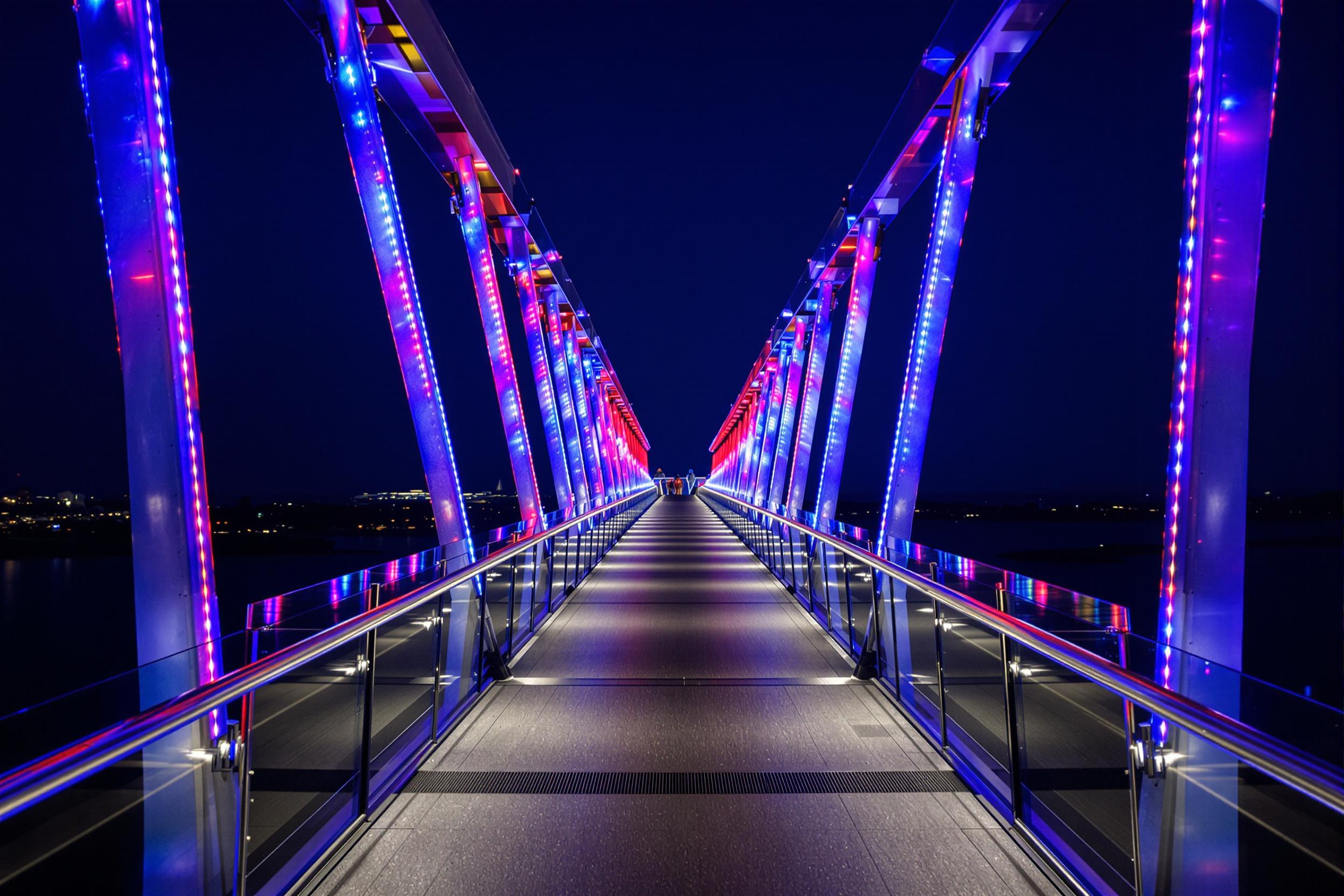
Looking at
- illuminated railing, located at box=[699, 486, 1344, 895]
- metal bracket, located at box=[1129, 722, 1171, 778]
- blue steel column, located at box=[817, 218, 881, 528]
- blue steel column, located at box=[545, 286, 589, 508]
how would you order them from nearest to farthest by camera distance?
illuminated railing, located at box=[699, 486, 1344, 895]
metal bracket, located at box=[1129, 722, 1171, 778]
blue steel column, located at box=[817, 218, 881, 528]
blue steel column, located at box=[545, 286, 589, 508]

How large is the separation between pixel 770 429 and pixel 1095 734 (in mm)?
29782

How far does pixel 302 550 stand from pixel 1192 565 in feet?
243

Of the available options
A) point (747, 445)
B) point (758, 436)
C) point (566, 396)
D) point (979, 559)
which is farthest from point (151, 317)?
point (747, 445)

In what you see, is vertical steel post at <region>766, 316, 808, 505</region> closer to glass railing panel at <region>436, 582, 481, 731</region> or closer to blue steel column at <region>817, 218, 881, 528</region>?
blue steel column at <region>817, 218, 881, 528</region>

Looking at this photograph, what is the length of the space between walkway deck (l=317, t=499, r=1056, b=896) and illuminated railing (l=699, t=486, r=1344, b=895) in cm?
20

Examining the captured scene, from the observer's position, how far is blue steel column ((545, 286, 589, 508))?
1878cm

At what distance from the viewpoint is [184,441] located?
3.45 m

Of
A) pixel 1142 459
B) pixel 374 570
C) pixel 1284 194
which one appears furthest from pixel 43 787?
pixel 1142 459

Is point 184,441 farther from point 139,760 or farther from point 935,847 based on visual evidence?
point 935,847

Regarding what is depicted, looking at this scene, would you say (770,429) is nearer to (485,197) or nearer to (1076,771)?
(485,197)

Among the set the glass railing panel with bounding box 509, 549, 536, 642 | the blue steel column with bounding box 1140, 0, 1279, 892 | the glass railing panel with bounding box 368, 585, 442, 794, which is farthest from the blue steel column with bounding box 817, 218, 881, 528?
the glass railing panel with bounding box 368, 585, 442, 794

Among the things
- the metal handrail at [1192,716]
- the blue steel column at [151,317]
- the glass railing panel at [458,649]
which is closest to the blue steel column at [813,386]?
the glass railing panel at [458,649]

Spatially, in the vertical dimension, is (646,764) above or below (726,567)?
above

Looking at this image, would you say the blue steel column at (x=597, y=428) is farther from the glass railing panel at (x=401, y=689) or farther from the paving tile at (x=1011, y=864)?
the paving tile at (x=1011, y=864)
